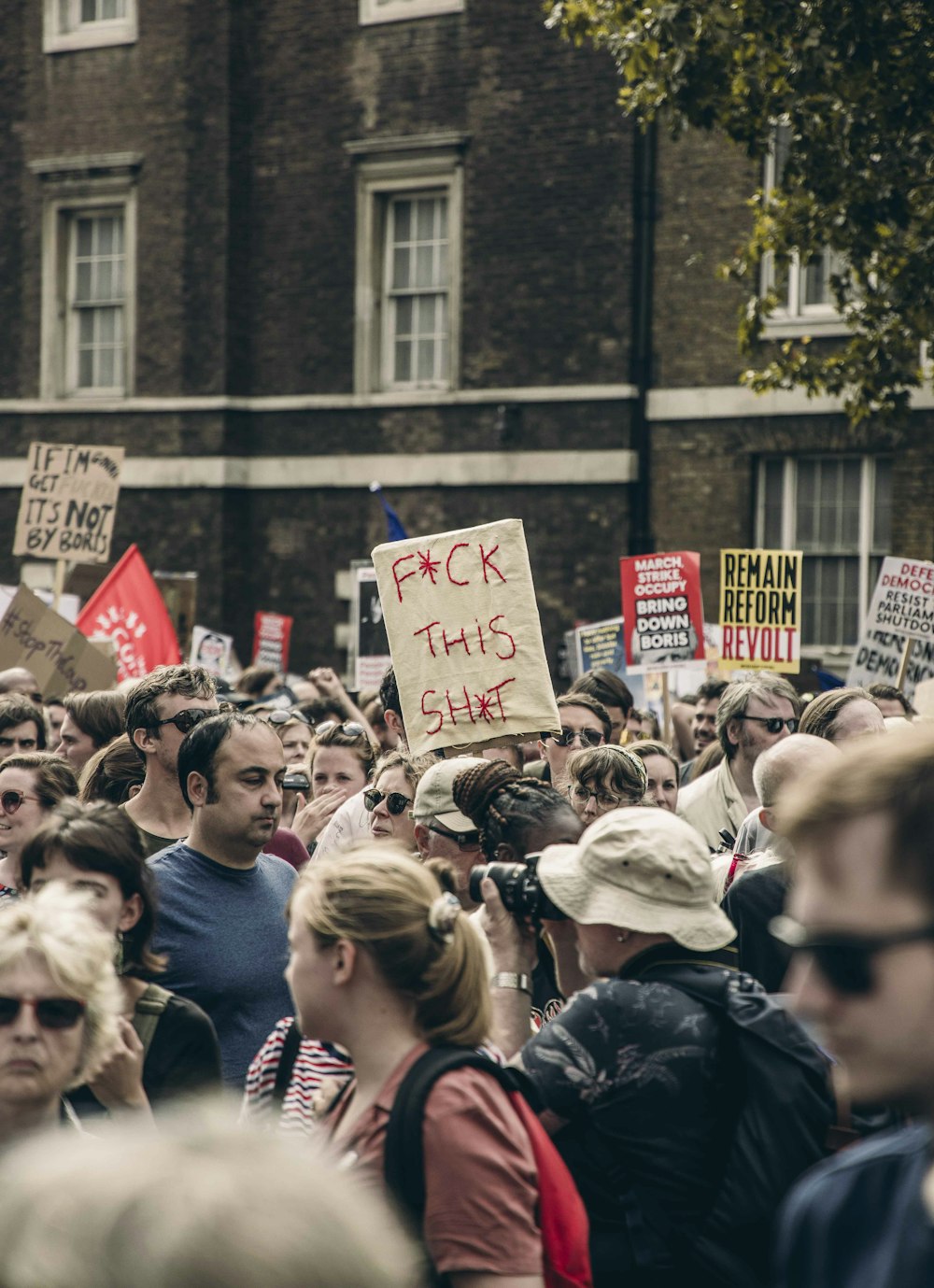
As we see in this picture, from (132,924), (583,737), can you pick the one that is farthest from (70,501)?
(132,924)

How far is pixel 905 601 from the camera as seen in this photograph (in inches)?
468

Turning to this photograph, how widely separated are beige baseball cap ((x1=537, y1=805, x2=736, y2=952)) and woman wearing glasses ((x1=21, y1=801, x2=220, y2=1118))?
0.79 meters

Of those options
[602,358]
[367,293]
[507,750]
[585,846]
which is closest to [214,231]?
[367,293]

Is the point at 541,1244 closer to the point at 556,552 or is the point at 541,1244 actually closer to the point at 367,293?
the point at 556,552

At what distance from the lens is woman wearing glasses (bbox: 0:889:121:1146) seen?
2.94 m

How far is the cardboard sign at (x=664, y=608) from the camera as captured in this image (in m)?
12.1

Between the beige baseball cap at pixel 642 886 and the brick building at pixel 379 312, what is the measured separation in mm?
14878

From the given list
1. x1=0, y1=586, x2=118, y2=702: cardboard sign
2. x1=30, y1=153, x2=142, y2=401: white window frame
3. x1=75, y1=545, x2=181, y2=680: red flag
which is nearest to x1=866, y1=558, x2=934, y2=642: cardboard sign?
x1=75, y1=545, x2=181, y2=680: red flag

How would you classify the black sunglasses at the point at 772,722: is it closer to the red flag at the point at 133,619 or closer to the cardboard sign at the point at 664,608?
the cardboard sign at the point at 664,608

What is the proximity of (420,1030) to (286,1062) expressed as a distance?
21.2 inches

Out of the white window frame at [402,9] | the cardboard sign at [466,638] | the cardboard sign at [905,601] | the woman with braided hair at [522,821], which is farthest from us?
the white window frame at [402,9]

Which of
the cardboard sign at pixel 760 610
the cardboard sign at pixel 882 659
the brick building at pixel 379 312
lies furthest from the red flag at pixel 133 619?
the brick building at pixel 379 312

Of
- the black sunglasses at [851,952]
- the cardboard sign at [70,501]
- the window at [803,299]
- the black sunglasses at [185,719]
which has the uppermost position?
the window at [803,299]

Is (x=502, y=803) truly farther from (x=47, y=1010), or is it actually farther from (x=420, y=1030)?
(x=47, y=1010)
